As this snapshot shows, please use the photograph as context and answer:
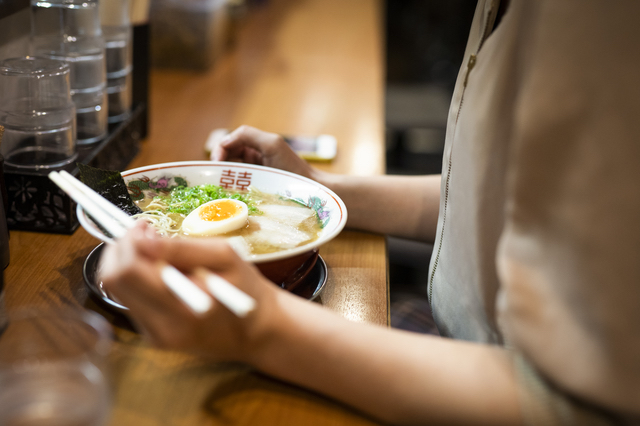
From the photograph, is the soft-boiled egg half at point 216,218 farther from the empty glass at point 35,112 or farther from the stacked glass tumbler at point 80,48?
the stacked glass tumbler at point 80,48

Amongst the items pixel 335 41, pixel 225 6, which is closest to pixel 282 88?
pixel 225 6

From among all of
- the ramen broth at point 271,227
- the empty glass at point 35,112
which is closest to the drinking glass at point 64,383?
the ramen broth at point 271,227

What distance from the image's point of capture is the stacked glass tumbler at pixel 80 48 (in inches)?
51.2

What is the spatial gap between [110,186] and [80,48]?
1.81ft

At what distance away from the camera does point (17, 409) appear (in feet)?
1.83

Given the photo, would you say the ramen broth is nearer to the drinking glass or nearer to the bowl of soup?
the bowl of soup

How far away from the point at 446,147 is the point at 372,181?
28cm

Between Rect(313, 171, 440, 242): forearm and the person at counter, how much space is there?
1.49ft

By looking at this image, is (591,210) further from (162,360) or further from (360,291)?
(162,360)

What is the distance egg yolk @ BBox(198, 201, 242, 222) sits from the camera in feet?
3.15

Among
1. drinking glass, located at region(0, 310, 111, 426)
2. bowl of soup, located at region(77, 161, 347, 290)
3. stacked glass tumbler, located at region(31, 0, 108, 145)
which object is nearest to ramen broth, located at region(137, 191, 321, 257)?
bowl of soup, located at region(77, 161, 347, 290)

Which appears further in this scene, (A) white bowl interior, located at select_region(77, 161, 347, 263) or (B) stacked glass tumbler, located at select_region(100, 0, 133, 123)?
(B) stacked glass tumbler, located at select_region(100, 0, 133, 123)

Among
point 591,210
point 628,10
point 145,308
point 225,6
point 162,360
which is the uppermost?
point 225,6

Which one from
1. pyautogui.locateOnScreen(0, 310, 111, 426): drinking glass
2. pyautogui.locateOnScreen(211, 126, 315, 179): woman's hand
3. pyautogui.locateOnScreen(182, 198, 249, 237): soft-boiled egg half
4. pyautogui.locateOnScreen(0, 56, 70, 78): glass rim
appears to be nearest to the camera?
pyautogui.locateOnScreen(0, 310, 111, 426): drinking glass
